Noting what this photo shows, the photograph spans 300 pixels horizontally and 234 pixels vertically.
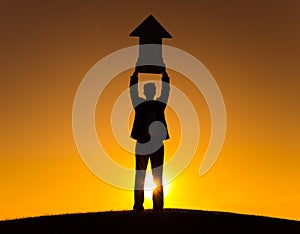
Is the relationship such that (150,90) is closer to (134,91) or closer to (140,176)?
(134,91)

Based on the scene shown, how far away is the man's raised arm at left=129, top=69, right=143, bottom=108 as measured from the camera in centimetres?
1927

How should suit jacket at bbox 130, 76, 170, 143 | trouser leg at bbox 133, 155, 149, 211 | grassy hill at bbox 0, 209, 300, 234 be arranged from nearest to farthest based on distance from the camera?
grassy hill at bbox 0, 209, 300, 234 → trouser leg at bbox 133, 155, 149, 211 → suit jacket at bbox 130, 76, 170, 143

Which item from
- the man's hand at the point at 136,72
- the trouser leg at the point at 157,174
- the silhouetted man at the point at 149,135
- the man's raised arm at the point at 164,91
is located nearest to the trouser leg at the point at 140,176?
the silhouetted man at the point at 149,135

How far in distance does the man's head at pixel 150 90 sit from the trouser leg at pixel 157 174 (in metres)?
1.81

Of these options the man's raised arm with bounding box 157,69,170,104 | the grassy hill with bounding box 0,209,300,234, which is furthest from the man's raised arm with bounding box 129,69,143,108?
the grassy hill with bounding box 0,209,300,234

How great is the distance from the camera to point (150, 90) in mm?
19375

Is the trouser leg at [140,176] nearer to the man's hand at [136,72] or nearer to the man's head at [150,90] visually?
the man's head at [150,90]

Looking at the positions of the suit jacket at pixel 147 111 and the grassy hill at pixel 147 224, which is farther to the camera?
the suit jacket at pixel 147 111

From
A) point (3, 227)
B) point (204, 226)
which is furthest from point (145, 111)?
point (3, 227)

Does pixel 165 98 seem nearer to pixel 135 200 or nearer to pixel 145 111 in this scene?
pixel 145 111

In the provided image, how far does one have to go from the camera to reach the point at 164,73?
19.8m

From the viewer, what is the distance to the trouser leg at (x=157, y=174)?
19.5m

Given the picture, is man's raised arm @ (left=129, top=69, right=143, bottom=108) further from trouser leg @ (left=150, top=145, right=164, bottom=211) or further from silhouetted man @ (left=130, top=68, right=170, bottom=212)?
trouser leg @ (left=150, top=145, right=164, bottom=211)

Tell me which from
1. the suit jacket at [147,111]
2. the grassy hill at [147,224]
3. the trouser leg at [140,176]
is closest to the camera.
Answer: the grassy hill at [147,224]
